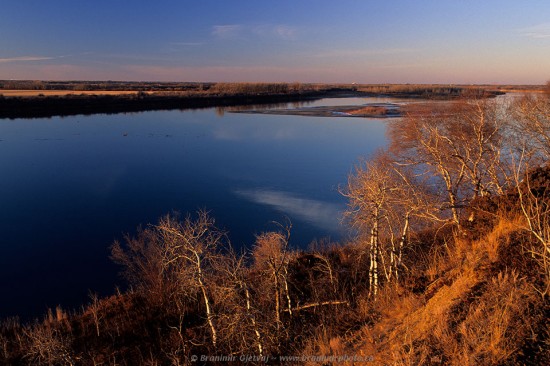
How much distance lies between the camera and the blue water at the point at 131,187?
34.6ft

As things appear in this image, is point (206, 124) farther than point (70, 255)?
Yes

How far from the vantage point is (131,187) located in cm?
1698

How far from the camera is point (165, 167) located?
795 inches

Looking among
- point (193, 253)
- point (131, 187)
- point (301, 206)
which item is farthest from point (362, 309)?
point (131, 187)

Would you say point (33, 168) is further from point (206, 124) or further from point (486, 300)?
point (486, 300)

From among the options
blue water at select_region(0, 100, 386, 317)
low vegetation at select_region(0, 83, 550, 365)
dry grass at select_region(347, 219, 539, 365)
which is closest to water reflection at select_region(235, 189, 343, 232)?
blue water at select_region(0, 100, 386, 317)

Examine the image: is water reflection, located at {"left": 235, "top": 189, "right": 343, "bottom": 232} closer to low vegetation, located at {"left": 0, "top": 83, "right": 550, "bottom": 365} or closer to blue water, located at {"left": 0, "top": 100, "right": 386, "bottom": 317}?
blue water, located at {"left": 0, "top": 100, "right": 386, "bottom": 317}

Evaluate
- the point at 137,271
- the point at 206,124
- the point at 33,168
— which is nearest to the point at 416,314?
the point at 137,271

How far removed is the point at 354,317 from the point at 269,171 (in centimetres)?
1428

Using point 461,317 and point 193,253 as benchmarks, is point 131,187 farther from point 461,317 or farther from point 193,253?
point 461,317

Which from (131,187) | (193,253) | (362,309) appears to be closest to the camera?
(362,309)

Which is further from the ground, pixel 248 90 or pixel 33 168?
pixel 248 90

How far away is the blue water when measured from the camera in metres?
10.5

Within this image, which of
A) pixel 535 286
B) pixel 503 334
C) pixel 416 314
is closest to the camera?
pixel 503 334
